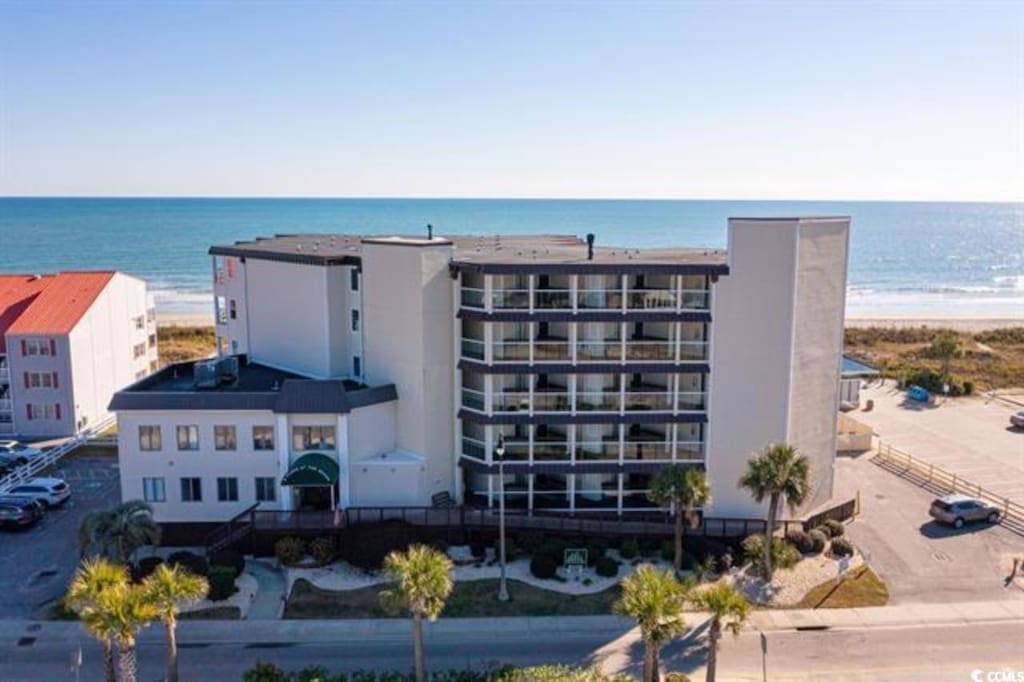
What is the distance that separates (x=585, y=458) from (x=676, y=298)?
29.3 ft

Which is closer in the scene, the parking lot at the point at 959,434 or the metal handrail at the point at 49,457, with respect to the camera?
the metal handrail at the point at 49,457

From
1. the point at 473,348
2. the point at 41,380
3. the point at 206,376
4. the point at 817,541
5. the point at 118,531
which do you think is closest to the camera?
the point at 118,531

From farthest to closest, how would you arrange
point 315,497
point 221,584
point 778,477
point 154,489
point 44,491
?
point 44,491 → point 315,497 → point 154,489 → point 778,477 → point 221,584

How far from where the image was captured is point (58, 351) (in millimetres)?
51344

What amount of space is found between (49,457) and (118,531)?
20.7 meters

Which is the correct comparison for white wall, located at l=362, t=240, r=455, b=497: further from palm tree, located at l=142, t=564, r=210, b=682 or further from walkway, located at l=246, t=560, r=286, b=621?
palm tree, located at l=142, t=564, r=210, b=682

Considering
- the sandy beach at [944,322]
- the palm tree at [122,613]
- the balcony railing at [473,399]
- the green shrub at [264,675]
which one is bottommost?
the green shrub at [264,675]

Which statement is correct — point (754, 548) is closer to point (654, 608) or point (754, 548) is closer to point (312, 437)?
point (654, 608)

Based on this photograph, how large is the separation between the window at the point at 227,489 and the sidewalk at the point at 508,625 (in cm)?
757

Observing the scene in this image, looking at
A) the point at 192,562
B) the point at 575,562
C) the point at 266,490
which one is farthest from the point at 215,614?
the point at 575,562

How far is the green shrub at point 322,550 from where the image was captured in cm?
3488

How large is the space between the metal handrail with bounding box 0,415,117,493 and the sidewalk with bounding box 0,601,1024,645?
15786 mm

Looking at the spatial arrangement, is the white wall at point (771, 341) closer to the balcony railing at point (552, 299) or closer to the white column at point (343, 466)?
the balcony railing at point (552, 299)

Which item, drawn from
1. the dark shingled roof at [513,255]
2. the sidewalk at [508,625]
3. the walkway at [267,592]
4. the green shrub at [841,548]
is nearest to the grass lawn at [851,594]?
the sidewalk at [508,625]
